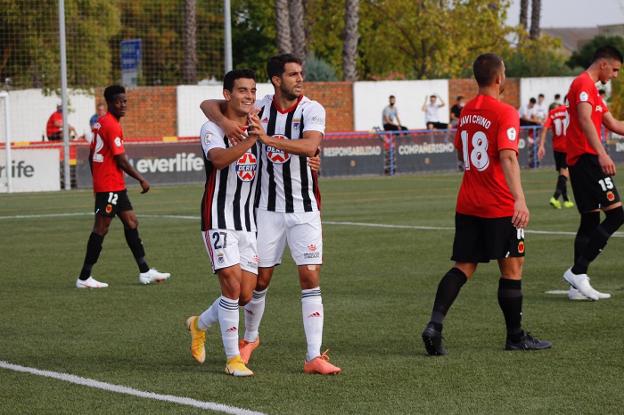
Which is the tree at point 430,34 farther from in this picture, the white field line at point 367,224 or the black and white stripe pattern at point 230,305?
the black and white stripe pattern at point 230,305

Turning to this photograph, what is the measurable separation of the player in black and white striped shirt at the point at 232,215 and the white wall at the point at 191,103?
36891mm

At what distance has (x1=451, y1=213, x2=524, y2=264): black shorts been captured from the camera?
898cm

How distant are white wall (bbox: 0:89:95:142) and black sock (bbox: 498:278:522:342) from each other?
34909mm

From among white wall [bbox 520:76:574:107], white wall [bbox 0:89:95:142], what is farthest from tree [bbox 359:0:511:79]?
white wall [bbox 0:89:95:142]

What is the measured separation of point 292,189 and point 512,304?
180 cm

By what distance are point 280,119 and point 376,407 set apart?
2.24 meters

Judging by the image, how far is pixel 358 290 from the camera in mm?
12695

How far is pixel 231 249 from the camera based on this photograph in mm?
8430

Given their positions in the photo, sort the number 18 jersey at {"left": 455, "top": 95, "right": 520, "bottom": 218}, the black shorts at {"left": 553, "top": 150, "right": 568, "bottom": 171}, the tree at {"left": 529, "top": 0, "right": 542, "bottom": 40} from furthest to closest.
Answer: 1. the tree at {"left": 529, "top": 0, "right": 542, "bottom": 40}
2. the black shorts at {"left": 553, "top": 150, "right": 568, "bottom": 171}
3. the number 18 jersey at {"left": 455, "top": 95, "right": 520, "bottom": 218}

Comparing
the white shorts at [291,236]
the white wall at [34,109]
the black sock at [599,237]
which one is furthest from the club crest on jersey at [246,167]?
the white wall at [34,109]

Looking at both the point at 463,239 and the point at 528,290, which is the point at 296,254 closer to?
the point at 463,239

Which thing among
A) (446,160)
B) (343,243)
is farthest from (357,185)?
(343,243)

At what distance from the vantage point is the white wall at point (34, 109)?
A: 42.9 m

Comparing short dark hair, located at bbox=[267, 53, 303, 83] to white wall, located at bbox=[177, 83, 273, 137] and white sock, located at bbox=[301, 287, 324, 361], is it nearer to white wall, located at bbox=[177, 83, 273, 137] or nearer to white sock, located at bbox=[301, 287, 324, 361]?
white sock, located at bbox=[301, 287, 324, 361]
